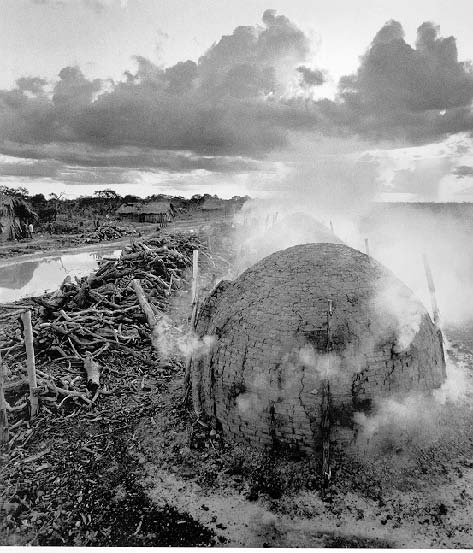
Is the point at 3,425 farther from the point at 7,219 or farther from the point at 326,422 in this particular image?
the point at 7,219

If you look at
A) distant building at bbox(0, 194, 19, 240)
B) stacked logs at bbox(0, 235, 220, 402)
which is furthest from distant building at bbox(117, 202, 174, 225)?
stacked logs at bbox(0, 235, 220, 402)

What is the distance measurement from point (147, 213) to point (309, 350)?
149ft

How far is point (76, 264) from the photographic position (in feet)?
80.4

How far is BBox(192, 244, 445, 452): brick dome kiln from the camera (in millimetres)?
5395

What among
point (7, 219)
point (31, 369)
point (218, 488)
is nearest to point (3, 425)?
point (31, 369)

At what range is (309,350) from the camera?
5.42 metres

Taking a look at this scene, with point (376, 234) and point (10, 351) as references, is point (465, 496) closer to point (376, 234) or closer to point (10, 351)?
point (10, 351)

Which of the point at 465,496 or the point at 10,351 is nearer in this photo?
the point at 465,496

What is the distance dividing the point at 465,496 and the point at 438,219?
33.8m

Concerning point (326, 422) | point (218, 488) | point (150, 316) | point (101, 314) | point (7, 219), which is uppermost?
point (7, 219)

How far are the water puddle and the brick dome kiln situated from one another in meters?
12.4

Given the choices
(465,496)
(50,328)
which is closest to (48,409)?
(50,328)

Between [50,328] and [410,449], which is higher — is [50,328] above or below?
above

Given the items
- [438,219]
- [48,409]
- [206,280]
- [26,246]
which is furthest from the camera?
[438,219]
